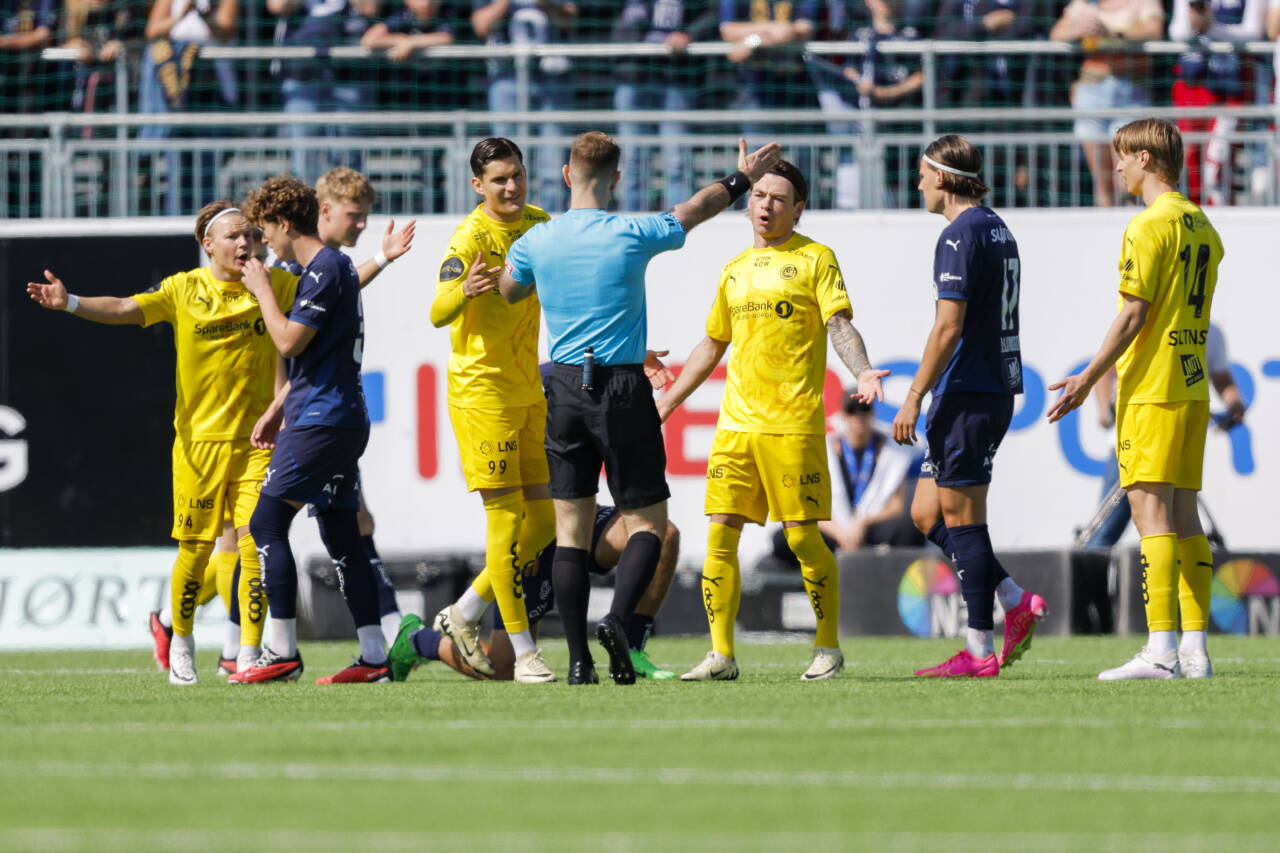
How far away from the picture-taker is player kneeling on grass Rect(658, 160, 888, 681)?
24.0 ft

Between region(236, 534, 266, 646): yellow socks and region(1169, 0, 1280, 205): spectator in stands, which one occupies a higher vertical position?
region(1169, 0, 1280, 205): spectator in stands

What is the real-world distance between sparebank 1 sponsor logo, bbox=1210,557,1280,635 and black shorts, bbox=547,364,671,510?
17.5ft

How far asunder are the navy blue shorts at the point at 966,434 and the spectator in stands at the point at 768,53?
622cm

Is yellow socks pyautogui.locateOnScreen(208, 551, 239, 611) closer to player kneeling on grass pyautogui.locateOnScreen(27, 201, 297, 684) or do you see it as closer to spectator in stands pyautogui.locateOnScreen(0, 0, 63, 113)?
player kneeling on grass pyautogui.locateOnScreen(27, 201, 297, 684)

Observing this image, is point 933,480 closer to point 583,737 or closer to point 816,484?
point 816,484

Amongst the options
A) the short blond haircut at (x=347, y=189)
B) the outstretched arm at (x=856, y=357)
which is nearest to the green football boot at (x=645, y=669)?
the outstretched arm at (x=856, y=357)

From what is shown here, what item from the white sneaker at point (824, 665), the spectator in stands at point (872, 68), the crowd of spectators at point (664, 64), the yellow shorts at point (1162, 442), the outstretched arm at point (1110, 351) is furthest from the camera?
the spectator in stands at point (872, 68)

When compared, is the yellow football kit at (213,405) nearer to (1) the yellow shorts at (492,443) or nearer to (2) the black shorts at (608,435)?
→ (1) the yellow shorts at (492,443)

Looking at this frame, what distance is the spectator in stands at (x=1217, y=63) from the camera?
1334cm

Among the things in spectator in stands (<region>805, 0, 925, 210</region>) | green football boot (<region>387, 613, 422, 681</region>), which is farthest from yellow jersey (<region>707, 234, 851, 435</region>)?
spectator in stands (<region>805, 0, 925, 210</region>)

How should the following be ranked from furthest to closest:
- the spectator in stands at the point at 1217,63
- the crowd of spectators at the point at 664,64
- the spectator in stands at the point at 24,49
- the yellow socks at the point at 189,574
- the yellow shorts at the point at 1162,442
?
the spectator in stands at the point at 24,49 < the crowd of spectators at the point at 664,64 < the spectator in stands at the point at 1217,63 < the yellow socks at the point at 189,574 < the yellow shorts at the point at 1162,442

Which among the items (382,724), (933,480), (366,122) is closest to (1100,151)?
(366,122)

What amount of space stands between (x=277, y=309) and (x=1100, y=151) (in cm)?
709

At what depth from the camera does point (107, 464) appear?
486 inches
